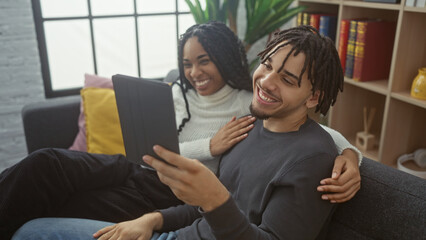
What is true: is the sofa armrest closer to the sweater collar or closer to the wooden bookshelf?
the sweater collar

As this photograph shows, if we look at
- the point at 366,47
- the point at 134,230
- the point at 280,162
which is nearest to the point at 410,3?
the point at 366,47

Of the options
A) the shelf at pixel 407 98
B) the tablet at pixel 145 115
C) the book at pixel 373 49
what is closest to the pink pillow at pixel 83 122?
the tablet at pixel 145 115

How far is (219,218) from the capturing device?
2.60 ft

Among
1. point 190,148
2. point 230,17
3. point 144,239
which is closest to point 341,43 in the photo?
point 230,17

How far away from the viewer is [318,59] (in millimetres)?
994

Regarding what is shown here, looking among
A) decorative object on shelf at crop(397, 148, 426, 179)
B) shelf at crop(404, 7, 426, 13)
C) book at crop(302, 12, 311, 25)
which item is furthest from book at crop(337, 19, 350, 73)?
decorative object on shelf at crop(397, 148, 426, 179)

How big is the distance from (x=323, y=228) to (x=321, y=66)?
0.43m

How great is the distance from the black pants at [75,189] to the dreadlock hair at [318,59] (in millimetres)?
683

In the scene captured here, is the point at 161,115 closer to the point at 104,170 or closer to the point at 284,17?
the point at 104,170

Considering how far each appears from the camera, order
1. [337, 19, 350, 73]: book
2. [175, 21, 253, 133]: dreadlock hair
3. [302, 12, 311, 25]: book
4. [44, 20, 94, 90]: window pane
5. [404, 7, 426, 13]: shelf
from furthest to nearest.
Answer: [44, 20, 94, 90]: window pane < [302, 12, 311, 25]: book < [337, 19, 350, 73]: book < [404, 7, 426, 13]: shelf < [175, 21, 253, 133]: dreadlock hair

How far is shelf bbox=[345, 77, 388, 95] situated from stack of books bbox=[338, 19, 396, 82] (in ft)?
0.08

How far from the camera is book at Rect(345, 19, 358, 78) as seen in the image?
1929mm

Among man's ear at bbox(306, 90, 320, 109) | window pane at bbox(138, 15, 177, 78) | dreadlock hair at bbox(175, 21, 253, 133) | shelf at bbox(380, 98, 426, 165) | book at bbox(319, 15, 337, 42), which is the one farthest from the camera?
window pane at bbox(138, 15, 177, 78)

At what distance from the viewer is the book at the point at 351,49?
1.93 metres
